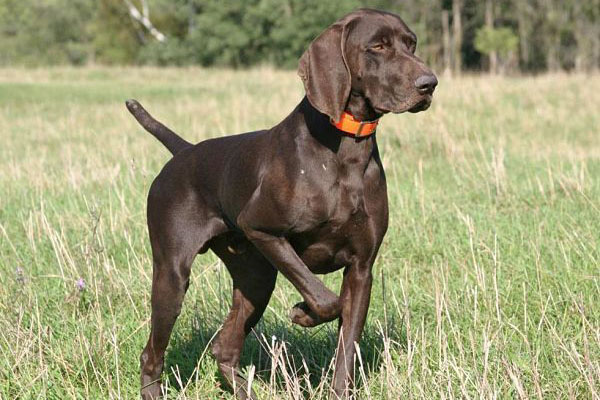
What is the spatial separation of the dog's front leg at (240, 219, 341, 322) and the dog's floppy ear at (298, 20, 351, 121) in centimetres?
52

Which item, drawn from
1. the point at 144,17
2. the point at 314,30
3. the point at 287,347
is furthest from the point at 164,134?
the point at 144,17

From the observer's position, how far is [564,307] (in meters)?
4.34

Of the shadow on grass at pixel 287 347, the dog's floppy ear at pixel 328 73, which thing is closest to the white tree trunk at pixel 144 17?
the shadow on grass at pixel 287 347

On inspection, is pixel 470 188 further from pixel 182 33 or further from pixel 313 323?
pixel 182 33

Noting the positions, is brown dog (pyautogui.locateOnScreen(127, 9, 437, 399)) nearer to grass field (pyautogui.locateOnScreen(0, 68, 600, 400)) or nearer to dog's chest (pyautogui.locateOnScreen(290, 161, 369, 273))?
dog's chest (pyautogui.locateOnScreen(290, 161, 369, 273))

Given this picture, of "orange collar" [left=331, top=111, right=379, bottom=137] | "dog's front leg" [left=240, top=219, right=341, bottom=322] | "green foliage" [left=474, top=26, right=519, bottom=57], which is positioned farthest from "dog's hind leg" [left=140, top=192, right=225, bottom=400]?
"green foliage" [left=474, top=26, right=519, bottom=57]

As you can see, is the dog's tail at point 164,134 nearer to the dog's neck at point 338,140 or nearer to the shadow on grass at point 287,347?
the shadow on grass at point 287,347

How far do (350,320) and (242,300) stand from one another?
0.72m

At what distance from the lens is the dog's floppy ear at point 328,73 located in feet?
10.4

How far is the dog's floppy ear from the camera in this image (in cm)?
317

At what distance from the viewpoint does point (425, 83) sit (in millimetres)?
3059

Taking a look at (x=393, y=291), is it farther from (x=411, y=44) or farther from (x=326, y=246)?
(x=411, y=44)

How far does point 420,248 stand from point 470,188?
6.04ft

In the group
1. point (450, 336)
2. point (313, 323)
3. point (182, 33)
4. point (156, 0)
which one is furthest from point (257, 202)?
point (182, 33)
